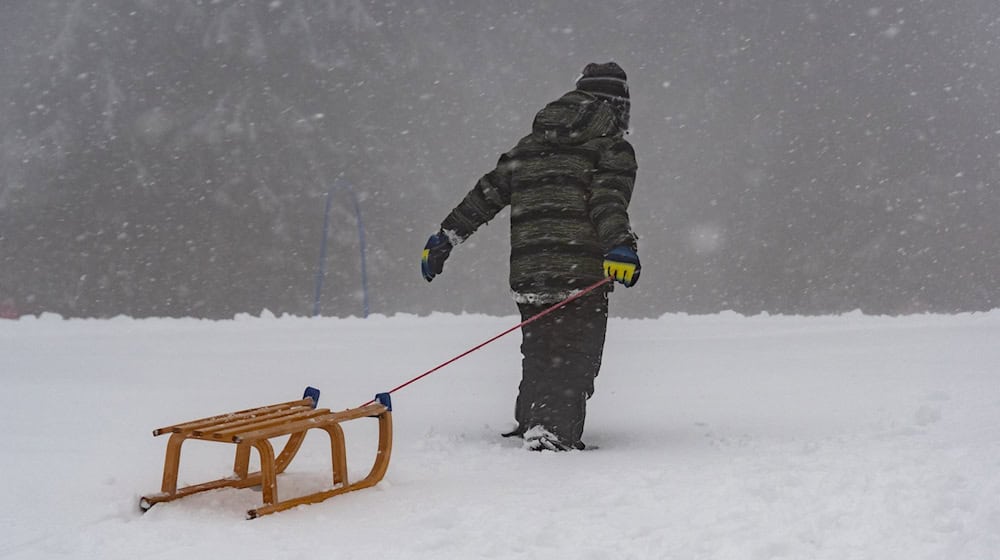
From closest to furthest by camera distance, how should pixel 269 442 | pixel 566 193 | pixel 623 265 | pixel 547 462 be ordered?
1. pixel 269 442
2. pixel 547 462
3. pixel 623 265
4. pixel 566 193

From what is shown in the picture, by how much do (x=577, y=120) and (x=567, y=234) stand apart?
1.88 feet

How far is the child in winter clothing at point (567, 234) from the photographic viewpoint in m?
4.57

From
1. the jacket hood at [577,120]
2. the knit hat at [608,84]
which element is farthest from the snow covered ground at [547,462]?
the knit hat at [608,84]

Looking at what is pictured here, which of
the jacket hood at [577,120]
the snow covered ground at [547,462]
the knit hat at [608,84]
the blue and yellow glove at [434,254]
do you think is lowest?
the snow covered ground at [547,462]

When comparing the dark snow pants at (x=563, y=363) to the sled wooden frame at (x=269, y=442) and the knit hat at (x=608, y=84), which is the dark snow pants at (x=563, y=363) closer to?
the knit hat at (x=608, y=84)

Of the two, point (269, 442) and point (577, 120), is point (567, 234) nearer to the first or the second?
point (577, 120)

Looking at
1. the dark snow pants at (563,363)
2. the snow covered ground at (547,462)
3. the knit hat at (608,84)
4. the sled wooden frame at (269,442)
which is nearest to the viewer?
the snow covered ground at (547,462)

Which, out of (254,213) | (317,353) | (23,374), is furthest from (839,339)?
(254,213)

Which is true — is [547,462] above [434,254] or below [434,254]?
below

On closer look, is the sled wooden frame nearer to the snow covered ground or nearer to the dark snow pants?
the snow covered ground

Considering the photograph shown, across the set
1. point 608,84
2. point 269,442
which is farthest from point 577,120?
point 269,442

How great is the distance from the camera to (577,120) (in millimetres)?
4762

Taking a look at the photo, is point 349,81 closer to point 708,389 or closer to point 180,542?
point 708,389

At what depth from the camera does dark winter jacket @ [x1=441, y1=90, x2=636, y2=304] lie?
4.69 metres
